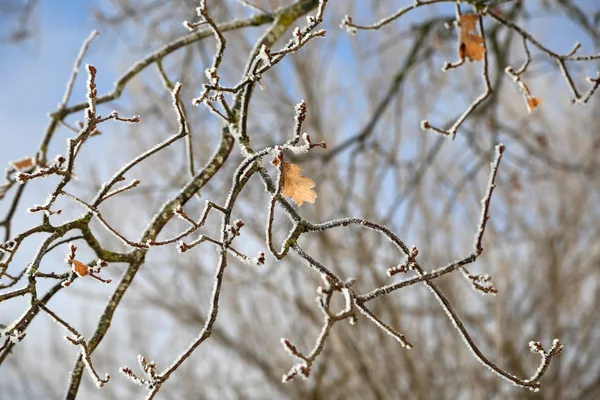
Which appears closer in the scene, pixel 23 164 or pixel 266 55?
pixel 266 55

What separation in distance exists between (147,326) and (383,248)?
3.77 meters

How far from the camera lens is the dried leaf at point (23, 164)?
1645mm

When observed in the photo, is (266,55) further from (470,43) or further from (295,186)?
(470,43)

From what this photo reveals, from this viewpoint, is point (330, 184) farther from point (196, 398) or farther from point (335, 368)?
point (196, 398)

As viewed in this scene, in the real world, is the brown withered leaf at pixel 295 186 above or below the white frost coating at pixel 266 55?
below

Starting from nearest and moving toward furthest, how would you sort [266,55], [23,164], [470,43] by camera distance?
[266,55] → [470,43] → [23,164]

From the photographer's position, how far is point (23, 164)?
5.44 ft

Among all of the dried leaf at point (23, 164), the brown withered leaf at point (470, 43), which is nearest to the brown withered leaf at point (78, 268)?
the dried leaf at point (23, 164)

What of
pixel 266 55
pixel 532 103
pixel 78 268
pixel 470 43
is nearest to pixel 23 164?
pixel 78 268

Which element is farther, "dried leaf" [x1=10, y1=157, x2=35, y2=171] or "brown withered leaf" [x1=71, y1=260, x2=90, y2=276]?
"dried leaf" [x1=10, y1=157, x2=35, y2=171]

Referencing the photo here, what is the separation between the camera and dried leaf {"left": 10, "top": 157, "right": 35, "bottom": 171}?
1645 millimetres

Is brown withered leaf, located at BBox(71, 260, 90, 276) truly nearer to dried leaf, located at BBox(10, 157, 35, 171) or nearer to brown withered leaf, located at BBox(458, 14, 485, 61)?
dried leaf, located at BBox(10, 157, 35, 171)

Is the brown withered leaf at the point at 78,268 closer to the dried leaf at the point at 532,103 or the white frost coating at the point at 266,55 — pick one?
the white frost coating at the point at 266,55

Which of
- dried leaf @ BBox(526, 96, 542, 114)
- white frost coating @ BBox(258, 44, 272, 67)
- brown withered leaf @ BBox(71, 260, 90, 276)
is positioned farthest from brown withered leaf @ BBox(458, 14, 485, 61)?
brown withered leaf @ BBox(71, 260, 90, 276)
